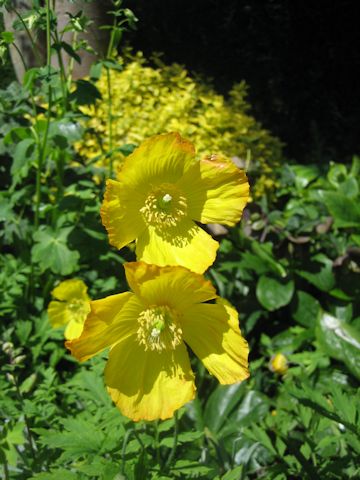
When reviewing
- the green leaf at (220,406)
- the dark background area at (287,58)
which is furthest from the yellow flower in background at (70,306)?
the dark background area at (287,58)

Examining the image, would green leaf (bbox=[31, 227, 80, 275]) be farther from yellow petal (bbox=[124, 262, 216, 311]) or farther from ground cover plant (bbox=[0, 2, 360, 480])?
yellow petal (bbox=[124, 262, 216, 311])

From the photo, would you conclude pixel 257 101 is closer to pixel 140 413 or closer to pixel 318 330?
pixel 318 330

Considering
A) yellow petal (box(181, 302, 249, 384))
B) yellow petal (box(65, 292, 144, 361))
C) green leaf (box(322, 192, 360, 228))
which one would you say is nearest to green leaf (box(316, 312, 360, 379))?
green leaf (box(322, 192, 360, 228))

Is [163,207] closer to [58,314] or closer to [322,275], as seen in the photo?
[58,314]

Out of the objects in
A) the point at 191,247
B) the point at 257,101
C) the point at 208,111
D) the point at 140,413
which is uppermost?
the point at 191,247

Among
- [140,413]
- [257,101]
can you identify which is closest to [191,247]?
[140,413]
